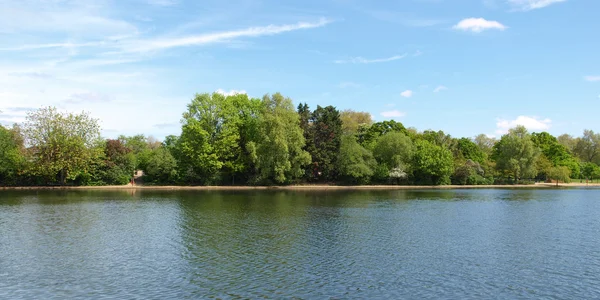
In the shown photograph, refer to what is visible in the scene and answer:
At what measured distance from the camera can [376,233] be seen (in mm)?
27750

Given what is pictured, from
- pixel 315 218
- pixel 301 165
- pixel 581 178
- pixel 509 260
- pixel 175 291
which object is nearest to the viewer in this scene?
pixel 175 291

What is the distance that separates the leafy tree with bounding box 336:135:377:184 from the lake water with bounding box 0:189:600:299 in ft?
120

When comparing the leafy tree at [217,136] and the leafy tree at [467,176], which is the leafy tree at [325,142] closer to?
the leafy tree at [217,136]

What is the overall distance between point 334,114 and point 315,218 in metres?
44.9

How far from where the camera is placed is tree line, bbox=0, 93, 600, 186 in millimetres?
68625

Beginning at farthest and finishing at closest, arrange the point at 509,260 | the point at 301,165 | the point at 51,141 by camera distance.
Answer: the point at 301,165
the point at 51,141
the point at 509,260

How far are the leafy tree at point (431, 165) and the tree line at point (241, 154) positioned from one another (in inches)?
7.0

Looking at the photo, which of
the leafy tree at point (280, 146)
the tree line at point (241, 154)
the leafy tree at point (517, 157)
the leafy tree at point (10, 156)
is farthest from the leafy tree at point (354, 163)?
the leafy tree at point (10, 156)

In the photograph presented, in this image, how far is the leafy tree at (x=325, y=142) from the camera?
74062 mm

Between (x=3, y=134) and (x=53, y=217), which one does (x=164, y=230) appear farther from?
(x=3, y=134)

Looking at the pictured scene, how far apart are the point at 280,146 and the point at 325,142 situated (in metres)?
Answer: 10.2

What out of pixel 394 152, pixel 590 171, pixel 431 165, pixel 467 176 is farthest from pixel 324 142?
pixel 590 171

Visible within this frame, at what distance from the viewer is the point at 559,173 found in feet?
289

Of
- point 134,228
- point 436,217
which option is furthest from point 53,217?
point 436,217
